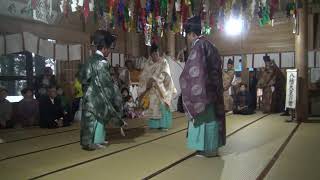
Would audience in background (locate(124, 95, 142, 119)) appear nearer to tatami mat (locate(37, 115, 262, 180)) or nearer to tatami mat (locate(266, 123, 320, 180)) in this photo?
tatami mat (locate(37, 115, 262, 180))

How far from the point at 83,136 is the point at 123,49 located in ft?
20.9

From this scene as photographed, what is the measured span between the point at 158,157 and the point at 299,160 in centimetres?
151

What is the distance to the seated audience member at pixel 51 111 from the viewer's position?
22.7 feet

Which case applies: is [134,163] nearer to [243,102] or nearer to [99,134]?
[99,134]

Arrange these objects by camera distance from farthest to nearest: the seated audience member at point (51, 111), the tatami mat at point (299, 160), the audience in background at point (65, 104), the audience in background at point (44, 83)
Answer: the audience in background at point (44, 83), the audience in background at point (65, 104), the seated audience member at point (51, 111), the tatami mat at point (299, 160)

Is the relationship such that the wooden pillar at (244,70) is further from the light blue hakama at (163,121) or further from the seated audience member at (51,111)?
the seated audience member at (51,111)

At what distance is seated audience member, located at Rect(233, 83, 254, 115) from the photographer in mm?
9119

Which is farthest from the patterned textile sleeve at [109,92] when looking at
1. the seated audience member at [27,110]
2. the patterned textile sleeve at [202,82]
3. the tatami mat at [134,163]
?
the seated audience member at [27,110]

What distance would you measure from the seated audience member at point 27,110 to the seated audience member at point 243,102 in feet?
15.7

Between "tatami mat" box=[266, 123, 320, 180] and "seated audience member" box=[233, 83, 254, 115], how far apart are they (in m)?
3.34

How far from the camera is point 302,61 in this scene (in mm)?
7656

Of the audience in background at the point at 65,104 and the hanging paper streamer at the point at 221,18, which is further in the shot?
the hanging paper streamer at the point at 221,18

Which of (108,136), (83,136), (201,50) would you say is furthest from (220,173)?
(108,136)

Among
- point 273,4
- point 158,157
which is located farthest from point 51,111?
point 273,4
